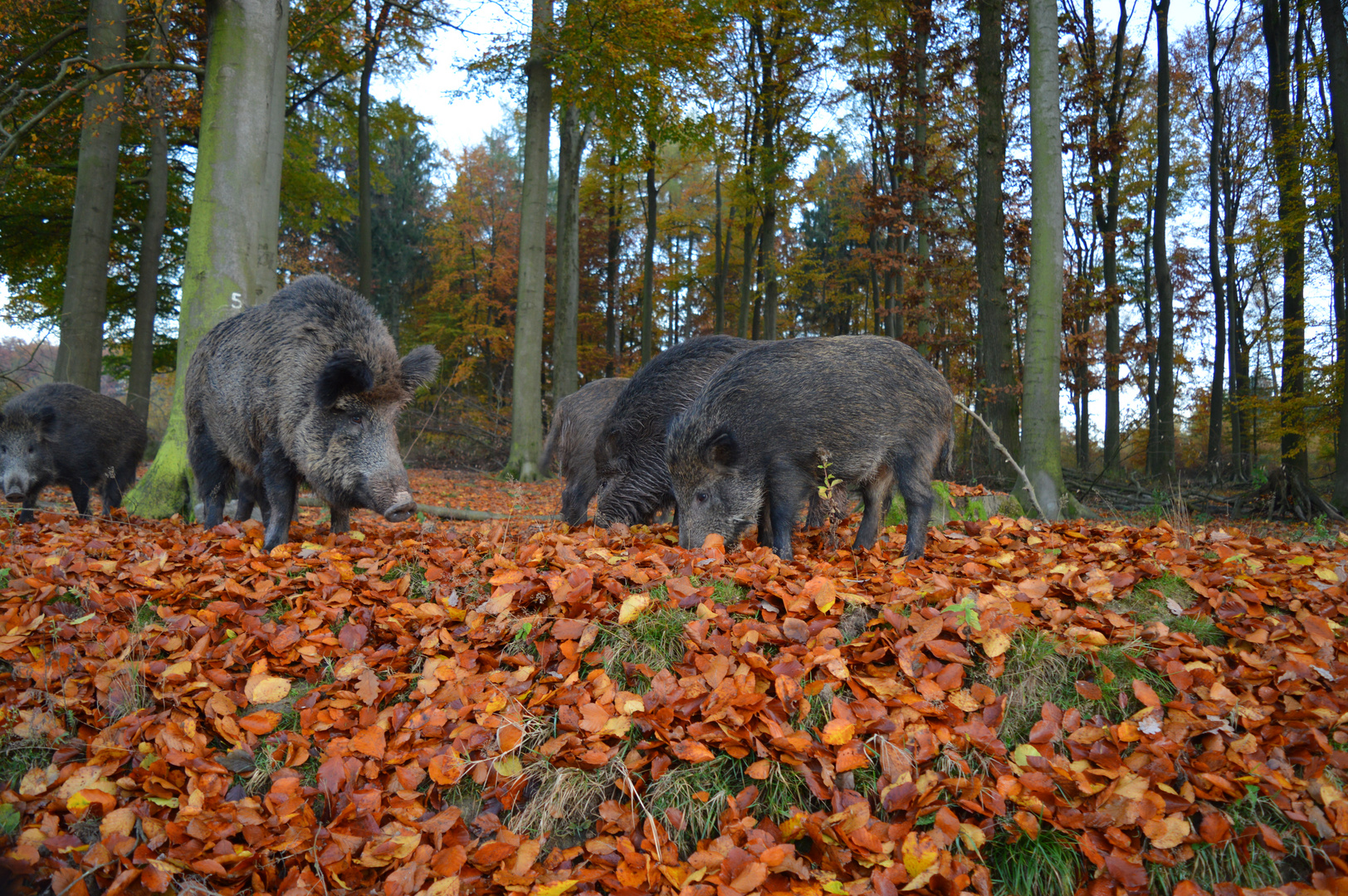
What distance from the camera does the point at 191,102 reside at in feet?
44.4

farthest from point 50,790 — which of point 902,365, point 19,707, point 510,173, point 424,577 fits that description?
point 510,173

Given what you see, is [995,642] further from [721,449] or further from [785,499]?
[721,449]

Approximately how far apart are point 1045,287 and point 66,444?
11.3 meters

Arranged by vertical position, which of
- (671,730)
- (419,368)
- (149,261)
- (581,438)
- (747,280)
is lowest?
(671,730)

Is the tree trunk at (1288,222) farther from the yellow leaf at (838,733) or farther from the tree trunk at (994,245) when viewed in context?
the yellow leaf at (838,733)

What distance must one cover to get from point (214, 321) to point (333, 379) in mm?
2801

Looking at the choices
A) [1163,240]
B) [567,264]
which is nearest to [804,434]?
[567,264]

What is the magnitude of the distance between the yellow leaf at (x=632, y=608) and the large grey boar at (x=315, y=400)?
2.15 metres

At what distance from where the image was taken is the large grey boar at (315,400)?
4828 mm

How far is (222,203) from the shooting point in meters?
6.67

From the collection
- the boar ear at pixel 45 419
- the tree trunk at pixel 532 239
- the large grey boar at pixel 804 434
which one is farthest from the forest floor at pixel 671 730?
the tree trunk at pixel 532 239

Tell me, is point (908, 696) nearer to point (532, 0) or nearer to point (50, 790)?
point (50, 790)

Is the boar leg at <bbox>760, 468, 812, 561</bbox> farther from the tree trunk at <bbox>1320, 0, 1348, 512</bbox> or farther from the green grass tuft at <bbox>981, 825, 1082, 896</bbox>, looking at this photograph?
the tree trunk at <bbox>1320, 0, 1348, 512</bbox>

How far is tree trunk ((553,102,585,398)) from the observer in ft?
54.6
